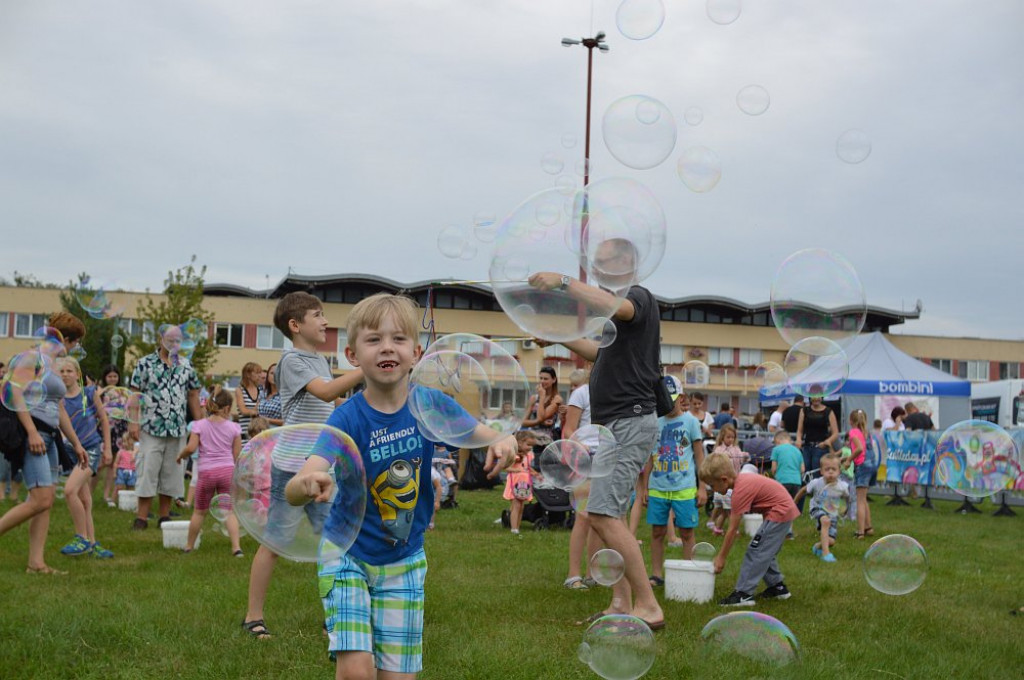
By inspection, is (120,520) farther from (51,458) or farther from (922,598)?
(922,598)

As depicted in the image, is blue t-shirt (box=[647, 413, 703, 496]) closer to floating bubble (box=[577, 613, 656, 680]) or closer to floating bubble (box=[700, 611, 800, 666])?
floating bubble (box=[700, 611, 800, 666])

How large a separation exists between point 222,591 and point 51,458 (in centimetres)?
199

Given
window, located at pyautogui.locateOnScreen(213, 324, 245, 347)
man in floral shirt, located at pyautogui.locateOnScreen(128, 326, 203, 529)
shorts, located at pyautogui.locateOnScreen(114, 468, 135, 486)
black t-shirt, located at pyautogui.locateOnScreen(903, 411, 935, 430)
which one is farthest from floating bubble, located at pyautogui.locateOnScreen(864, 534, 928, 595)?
window, located at pyautogui.locateOnScreen(213, 324, 245, 347)

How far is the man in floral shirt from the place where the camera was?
29.9 ft

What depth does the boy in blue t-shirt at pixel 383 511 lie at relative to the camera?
2.98 meters

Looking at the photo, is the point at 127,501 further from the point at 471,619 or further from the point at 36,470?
the point at 471,619

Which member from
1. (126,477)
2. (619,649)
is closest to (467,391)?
(619,649)

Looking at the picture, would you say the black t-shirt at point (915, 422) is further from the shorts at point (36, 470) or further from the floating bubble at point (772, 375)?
the shorts at point (36, 470)

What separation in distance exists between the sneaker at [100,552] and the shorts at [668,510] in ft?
13.8

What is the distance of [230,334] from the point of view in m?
51.2

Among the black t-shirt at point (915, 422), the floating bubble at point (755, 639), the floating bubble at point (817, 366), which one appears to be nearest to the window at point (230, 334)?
the black t-shirt at point (915, 422)

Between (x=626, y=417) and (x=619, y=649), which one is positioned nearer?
(x=619, y=649)

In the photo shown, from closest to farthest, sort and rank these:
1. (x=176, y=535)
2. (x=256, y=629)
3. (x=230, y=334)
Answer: (x=256, y=629)
(x=176, y=535)
(x=230, y=334)

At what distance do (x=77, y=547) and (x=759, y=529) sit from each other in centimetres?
518
